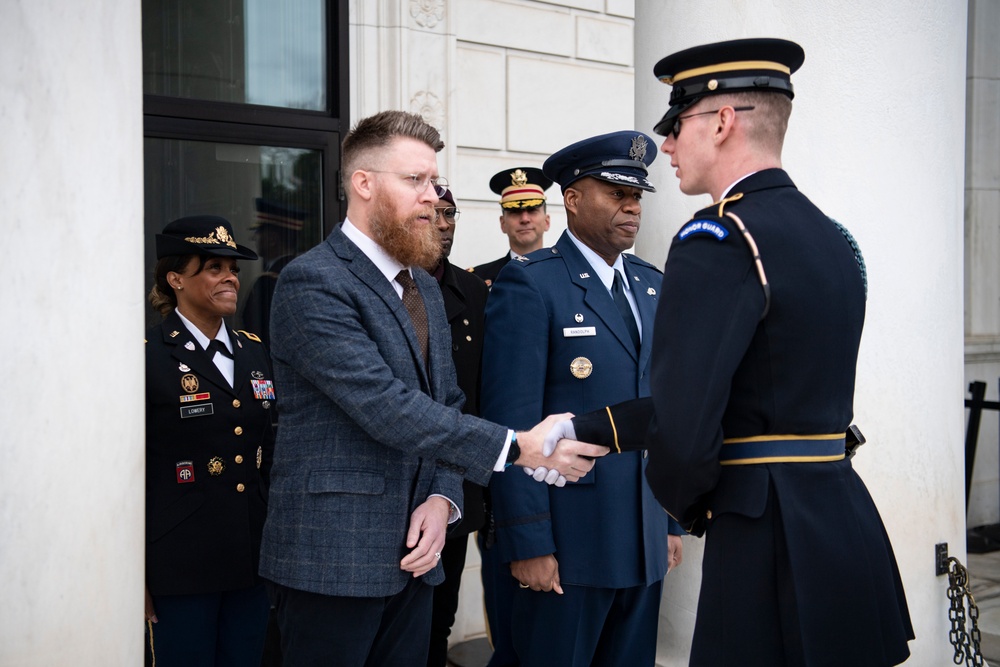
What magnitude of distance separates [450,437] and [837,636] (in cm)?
99

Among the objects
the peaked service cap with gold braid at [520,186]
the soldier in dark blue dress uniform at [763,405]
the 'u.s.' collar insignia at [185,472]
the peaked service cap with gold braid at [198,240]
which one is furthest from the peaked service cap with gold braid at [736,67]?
the peaked service cap with gold braid at [520,186]

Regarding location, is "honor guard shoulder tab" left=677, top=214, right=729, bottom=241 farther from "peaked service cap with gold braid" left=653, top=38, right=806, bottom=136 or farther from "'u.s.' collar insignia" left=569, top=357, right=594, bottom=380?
"'u.s.' collar insignia" left=569, top=357, right=594, bottom=380

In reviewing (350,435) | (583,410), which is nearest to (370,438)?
(350,435)

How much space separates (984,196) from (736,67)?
746 centimetres

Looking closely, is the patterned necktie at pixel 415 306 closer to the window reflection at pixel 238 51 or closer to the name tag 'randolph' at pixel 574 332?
the name tag 'randolph' at pixel 574 332

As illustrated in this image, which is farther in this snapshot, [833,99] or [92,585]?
[833,99]

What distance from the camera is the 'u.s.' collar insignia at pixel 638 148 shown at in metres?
3.50

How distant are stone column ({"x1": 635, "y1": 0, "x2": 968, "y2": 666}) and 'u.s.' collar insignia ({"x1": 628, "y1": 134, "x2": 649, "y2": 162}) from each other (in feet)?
2.52

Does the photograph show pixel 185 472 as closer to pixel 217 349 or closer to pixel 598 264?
pixel 217 349

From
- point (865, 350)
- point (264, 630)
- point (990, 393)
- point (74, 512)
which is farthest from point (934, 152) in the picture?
point (990, 393)

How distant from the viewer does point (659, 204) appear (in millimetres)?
4375

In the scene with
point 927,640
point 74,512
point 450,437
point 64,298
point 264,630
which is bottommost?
point 927,640

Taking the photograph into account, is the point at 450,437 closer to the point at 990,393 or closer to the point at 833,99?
the point at 833,99

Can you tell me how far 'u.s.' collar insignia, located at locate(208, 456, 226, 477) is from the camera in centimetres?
332
